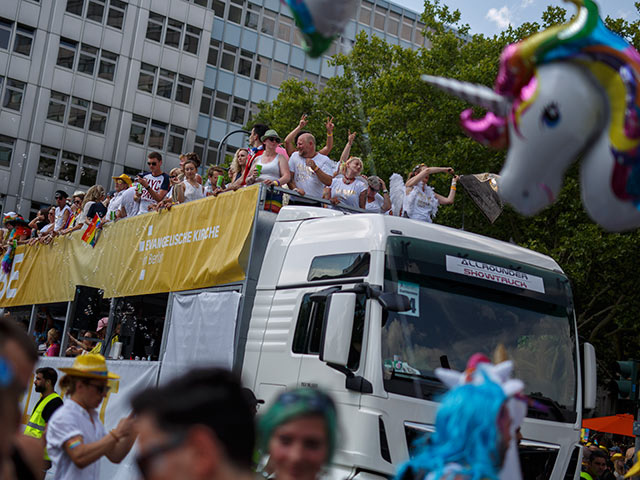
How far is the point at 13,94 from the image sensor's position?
124 ft

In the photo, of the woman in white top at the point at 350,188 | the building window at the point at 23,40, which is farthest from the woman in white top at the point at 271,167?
the building window at the point at 23,40

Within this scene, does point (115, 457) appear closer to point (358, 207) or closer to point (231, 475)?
point (231, 475)

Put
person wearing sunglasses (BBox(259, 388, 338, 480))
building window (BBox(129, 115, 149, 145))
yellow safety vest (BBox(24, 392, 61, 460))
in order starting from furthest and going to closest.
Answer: building window (BBox(129, 115, 149, 145)), yellow safety vest (BBox(24, 392, 61, 460)), person wearing sunglasses (BBox(259, 388, 338, 480))

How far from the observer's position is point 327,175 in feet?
32.1

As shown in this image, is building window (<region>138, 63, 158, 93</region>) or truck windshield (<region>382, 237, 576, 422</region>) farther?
building window (<region>138, 63, 158, 93</region>)

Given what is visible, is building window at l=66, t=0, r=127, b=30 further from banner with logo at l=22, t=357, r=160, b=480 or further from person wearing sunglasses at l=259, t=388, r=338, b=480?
person wearing sunglasses at l=259, t=388, r=338, b=480

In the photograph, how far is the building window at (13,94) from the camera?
123ft

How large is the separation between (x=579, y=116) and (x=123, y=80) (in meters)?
39.4

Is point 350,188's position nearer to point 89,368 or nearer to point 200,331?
point 200,331

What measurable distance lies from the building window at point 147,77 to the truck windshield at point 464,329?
3558 centimetres

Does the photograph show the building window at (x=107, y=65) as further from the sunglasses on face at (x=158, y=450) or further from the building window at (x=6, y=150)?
the sunglasses on face at (x=158, y=450)

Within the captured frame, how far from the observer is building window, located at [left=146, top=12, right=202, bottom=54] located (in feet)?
136

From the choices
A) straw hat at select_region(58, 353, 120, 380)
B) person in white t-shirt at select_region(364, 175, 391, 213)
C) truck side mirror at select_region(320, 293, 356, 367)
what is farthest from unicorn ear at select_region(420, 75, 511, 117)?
person in white t-shirt at select_region(364, 175, 391, 213)

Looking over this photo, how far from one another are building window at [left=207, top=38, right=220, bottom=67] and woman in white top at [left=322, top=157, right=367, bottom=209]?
1391 inches
